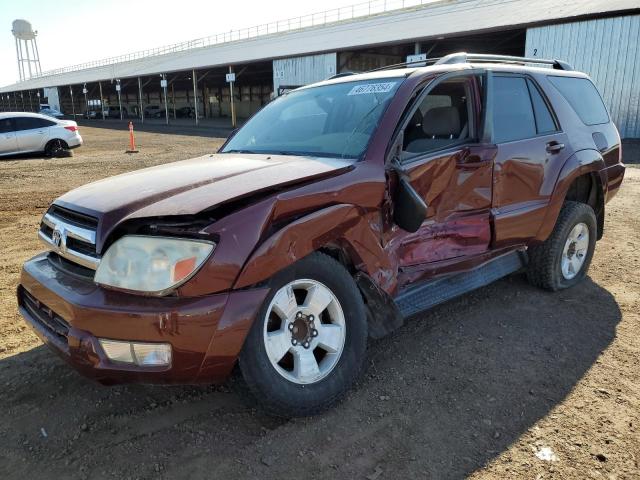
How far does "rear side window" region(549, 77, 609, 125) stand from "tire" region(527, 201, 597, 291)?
33.8 inches

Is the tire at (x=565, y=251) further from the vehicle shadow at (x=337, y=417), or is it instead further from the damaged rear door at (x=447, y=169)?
the damaged rear door at (x=447, y=169)

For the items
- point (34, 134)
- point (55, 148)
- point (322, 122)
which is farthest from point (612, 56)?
point (34, 134)

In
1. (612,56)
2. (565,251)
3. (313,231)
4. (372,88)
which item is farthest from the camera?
(612,56)

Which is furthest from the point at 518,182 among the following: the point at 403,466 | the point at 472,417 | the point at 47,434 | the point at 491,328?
the point at 47,434

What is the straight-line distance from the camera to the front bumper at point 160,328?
7.41 feet

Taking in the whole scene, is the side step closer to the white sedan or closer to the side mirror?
the side mirror

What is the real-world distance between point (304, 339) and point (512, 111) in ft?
8.42

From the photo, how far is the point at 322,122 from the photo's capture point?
11.7 ft

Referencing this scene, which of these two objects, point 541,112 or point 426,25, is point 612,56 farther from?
point 541,112

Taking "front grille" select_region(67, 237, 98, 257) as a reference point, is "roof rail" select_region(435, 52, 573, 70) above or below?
above

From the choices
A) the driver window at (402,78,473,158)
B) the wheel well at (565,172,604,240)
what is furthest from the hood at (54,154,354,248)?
the wheel well at (565,172,604,240)

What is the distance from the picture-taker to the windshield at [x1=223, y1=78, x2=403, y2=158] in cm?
321

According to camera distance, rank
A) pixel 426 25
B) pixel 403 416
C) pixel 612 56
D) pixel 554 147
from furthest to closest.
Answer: pixel 426 25
pixel 612 56
pixel 554 147
pixel 403 416

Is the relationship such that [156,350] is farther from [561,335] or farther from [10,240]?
[10,240]
